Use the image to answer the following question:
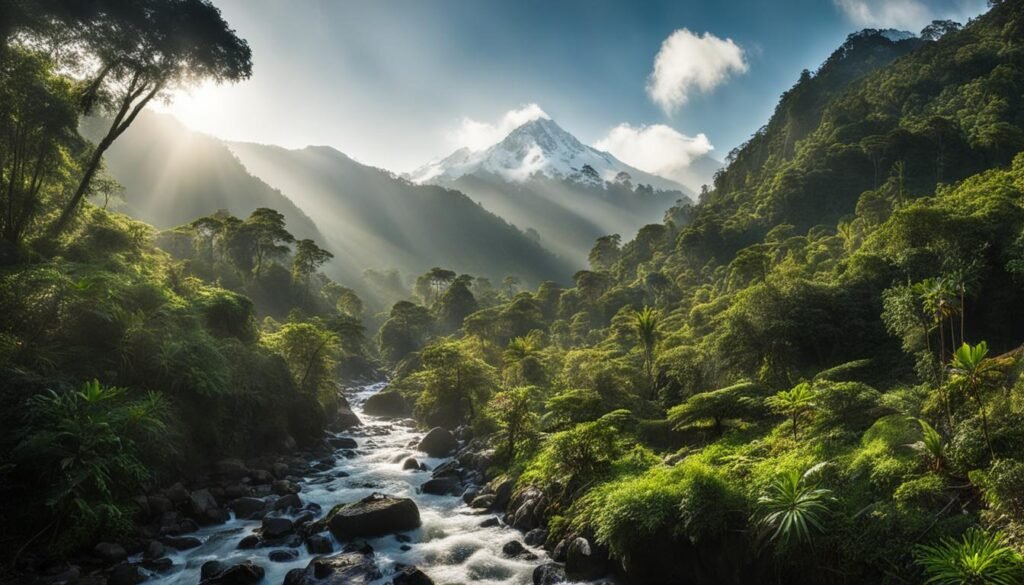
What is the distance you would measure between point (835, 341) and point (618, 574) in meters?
22.4

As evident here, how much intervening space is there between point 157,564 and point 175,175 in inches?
6305

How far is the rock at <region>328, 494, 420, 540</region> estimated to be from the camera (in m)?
18.5

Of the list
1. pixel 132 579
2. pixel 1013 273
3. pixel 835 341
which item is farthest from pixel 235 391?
pixel 1013 273

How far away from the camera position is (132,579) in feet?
47.6

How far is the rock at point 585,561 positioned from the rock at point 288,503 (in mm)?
13262

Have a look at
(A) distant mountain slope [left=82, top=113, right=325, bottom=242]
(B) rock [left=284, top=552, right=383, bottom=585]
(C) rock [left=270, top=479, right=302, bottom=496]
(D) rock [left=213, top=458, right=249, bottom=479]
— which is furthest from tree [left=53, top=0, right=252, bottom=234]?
(A) distant mountain slope [left=82, top=113, right=325, bottom=242]

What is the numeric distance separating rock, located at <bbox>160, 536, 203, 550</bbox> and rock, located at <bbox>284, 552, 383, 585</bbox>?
4.87 m

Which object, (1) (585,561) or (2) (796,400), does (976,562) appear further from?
(1) (585,561)

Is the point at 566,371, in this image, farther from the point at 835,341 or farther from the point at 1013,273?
the point at 1013,273

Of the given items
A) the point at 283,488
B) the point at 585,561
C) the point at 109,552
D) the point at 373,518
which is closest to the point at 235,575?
the point at 109,552

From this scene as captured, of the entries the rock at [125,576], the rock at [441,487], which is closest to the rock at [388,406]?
the rock at [441,487]

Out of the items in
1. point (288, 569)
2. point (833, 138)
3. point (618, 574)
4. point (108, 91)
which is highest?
point (833, 138)

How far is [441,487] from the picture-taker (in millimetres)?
25391

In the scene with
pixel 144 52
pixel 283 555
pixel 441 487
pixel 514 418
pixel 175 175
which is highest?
pixel 175 175
